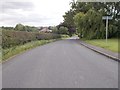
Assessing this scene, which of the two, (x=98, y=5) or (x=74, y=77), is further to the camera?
(x=98, y=5)

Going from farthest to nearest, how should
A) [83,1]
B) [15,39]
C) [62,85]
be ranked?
[83,1]
[15,39]
[62,85]

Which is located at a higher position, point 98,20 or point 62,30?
point 98,20

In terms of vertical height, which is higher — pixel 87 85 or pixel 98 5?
pixel 98 5

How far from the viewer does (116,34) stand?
54719 mm

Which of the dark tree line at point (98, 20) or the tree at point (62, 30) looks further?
the tree at point (62, 30)

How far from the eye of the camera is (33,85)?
29.2ft

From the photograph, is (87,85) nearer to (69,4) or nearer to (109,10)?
(109,10)

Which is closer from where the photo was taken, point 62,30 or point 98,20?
point 98,20

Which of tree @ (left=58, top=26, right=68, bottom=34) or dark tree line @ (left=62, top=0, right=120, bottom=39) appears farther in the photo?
tree @ (left=58, top=26, right=68, bottom=34)

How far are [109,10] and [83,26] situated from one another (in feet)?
20.3

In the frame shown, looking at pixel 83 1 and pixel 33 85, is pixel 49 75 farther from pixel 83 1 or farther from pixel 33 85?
pixel 83 1

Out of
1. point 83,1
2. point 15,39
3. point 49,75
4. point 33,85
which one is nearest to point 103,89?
point 33,85

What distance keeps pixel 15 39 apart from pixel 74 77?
67.8 ft

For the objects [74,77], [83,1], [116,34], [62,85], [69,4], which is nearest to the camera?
[62,85]
